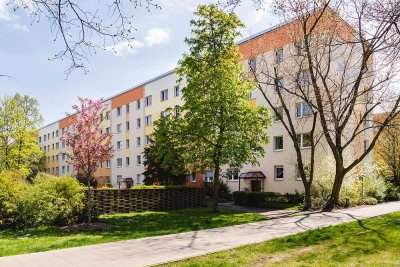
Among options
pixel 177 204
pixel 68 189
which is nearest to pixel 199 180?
pixel 177 204

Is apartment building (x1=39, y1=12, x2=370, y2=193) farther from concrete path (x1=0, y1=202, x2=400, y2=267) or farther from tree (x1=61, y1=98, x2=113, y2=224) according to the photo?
concrete path (x1=0, y1=202, x2=400, y2=267)

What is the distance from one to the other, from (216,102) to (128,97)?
3609cm

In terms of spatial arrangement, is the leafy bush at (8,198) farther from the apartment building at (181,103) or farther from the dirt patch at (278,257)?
the dirt patch at (278,257)

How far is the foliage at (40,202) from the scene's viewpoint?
14.9 metres

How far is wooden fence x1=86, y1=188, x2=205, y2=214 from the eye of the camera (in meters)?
20.4

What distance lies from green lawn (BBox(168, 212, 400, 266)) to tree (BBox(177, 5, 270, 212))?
28.8ft

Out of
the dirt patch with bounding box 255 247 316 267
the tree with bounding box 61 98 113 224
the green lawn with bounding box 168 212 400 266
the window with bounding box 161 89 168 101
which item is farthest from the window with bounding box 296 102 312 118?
the dirt patch with bounding box 255 247 316 267

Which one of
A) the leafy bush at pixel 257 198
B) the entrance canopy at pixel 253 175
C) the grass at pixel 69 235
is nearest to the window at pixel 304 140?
the entrance canopy at pixel 253 175

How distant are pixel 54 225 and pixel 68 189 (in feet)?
5.04

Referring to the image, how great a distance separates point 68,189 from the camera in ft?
52.4

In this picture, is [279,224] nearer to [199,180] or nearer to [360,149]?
[360,149]

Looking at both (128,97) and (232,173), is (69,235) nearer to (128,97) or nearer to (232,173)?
(232,173)

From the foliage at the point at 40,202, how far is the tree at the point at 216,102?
6.83 meters

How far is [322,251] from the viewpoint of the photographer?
Answer: 913 centimetres
